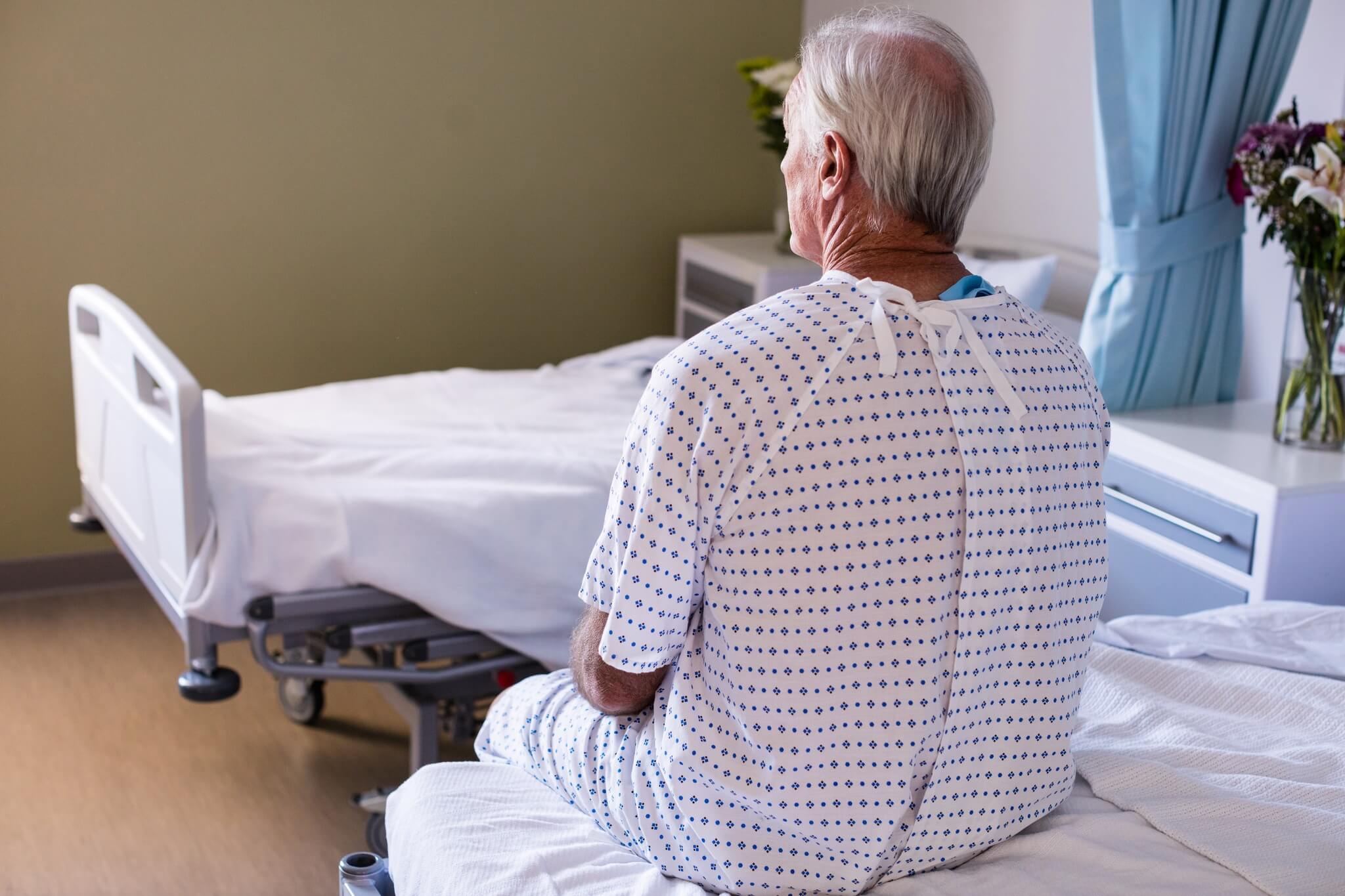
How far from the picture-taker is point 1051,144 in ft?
10.6

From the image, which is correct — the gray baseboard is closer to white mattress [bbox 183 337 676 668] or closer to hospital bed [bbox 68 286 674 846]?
hospital bed [bbox 68 286 674 846]

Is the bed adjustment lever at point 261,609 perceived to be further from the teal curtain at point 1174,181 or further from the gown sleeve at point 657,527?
the teal curtain at point 1174,181

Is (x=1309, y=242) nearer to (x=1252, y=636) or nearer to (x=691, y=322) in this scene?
(x=1252, y=636)

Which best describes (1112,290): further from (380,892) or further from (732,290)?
(380,892)

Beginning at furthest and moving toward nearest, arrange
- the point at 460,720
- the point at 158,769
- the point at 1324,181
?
the point at 158,769
the point at 460,720
the point at 1324,181

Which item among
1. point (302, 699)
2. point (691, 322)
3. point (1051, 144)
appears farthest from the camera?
point (691, 322)

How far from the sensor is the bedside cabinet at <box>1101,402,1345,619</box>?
2043mm

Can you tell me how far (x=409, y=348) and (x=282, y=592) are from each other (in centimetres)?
175

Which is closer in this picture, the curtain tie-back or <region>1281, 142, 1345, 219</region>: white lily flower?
<region>1281, 142, 1345, 219</region>: white lily flower

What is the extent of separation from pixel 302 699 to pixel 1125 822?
198 centimetres

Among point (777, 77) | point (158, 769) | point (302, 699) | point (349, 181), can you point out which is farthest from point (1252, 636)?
point (349, 181)

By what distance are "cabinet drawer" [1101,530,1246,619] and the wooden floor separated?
1350 mm

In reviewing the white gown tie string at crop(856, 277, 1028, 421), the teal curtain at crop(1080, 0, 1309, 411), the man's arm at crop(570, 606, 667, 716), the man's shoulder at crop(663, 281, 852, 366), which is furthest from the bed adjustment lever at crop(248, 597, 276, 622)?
the teal curtain at crop(1080, 0, 1309, 411)

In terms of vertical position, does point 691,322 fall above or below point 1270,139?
below
